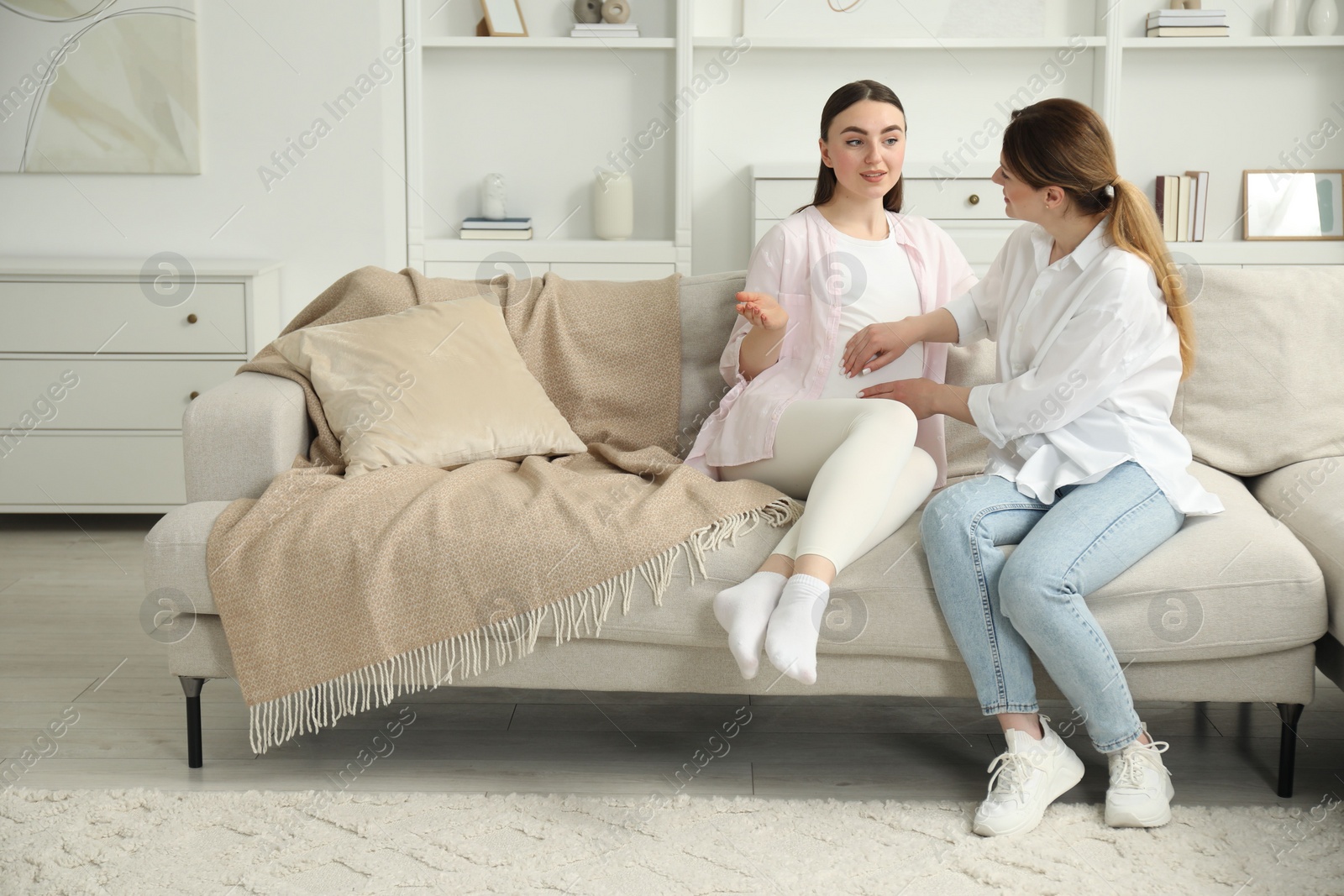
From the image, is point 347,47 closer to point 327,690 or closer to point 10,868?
point 327,690

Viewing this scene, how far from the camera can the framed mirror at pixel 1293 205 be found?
3.75 metres

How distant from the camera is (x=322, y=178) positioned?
353 centimetres

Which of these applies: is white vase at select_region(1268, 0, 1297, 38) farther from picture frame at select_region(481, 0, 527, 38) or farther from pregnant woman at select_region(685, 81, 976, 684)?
picture frame at select_region(481, 0, 527, 38)

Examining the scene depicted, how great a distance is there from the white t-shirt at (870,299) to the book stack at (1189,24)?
2.13 meters

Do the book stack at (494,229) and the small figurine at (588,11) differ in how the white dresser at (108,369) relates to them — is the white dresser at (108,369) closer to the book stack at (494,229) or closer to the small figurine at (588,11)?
the book stack at (494,229)

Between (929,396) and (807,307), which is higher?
(807,307)

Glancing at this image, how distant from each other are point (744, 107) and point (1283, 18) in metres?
1.72

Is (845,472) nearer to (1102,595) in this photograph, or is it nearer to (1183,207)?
(1102,595)

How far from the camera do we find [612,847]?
5.31ft

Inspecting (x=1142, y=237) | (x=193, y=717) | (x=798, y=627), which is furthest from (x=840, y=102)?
(x=193, y=717)

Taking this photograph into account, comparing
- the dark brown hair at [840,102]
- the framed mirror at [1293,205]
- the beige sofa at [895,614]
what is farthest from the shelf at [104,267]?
the framed mirror at [1293,205]

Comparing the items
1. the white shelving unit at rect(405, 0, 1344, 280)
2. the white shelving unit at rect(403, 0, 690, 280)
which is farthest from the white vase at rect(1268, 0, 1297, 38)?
the white shelving unit at rect(403, 0, 690, 280)

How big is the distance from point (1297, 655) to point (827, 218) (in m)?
1.06

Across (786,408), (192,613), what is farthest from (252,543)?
(786,408)
